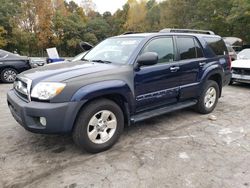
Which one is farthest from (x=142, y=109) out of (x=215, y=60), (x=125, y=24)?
(x=125, y=24)

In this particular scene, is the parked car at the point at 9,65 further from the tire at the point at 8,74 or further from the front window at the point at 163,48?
the front window at the point at 163,48

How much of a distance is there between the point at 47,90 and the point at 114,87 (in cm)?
92

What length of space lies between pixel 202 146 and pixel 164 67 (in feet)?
4.72

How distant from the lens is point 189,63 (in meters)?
4.92

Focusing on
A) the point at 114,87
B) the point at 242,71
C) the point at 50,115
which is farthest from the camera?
the point at 242,71

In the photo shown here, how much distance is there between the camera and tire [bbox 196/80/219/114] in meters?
5.43

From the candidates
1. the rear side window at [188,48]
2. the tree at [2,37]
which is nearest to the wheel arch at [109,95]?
the rear side window at [188,48]

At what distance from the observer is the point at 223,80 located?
5922 mm

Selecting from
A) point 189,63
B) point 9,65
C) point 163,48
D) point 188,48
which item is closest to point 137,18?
point 9,65

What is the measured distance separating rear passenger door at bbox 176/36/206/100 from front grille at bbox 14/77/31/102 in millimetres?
2668

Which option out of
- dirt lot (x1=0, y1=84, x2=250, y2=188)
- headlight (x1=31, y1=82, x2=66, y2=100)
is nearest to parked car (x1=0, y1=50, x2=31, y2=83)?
dirt lot (x1=0, y1=84, x2=250, y2=188)

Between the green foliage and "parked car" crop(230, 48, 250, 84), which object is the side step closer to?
"parked car" crop(230, 48, 250, 84)

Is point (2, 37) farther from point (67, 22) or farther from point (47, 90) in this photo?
point (47, 90)

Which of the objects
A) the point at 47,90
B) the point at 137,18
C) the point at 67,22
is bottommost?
the point at 47,90
